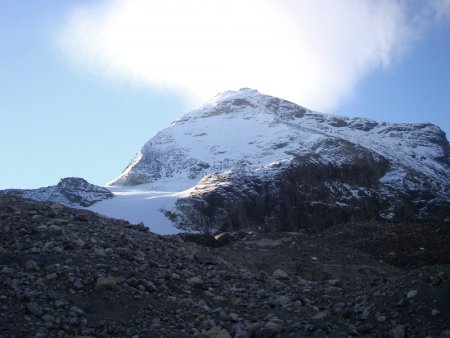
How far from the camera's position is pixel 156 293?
8.59 meters

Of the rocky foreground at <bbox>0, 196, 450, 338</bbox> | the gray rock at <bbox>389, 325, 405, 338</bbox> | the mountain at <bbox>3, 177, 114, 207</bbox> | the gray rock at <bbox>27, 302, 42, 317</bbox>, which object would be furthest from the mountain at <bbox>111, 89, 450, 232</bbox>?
the gray rock at <bbox>27, 302, 42, 317</bbox>

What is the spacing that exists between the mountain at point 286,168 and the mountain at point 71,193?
10.1 meters

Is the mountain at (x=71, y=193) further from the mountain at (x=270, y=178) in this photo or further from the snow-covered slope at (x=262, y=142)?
the snow-covered slope at (x=262, y=142)

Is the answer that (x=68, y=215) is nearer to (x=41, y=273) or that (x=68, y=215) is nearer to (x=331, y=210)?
(x=41, y=273)

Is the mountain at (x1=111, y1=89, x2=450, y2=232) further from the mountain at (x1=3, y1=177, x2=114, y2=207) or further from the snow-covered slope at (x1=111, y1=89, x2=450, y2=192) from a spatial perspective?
the mountain at (x1=3, y1=177, x2=114, y2=207)

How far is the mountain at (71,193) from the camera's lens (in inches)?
1898

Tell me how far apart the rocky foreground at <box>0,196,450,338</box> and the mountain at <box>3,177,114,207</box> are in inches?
1434

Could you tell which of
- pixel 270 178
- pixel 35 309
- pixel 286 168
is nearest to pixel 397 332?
pixel 35 309

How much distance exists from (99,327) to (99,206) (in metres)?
41.8

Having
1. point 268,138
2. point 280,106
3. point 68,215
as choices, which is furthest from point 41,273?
point 280,106

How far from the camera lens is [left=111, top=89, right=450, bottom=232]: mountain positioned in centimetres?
4694

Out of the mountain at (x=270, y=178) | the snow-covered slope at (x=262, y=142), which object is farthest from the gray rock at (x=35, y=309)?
the snow-covered slope at (x=262, y=142)

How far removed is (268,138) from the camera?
240 ft

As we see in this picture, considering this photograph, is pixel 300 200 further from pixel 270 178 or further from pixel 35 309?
pixel 35 309
